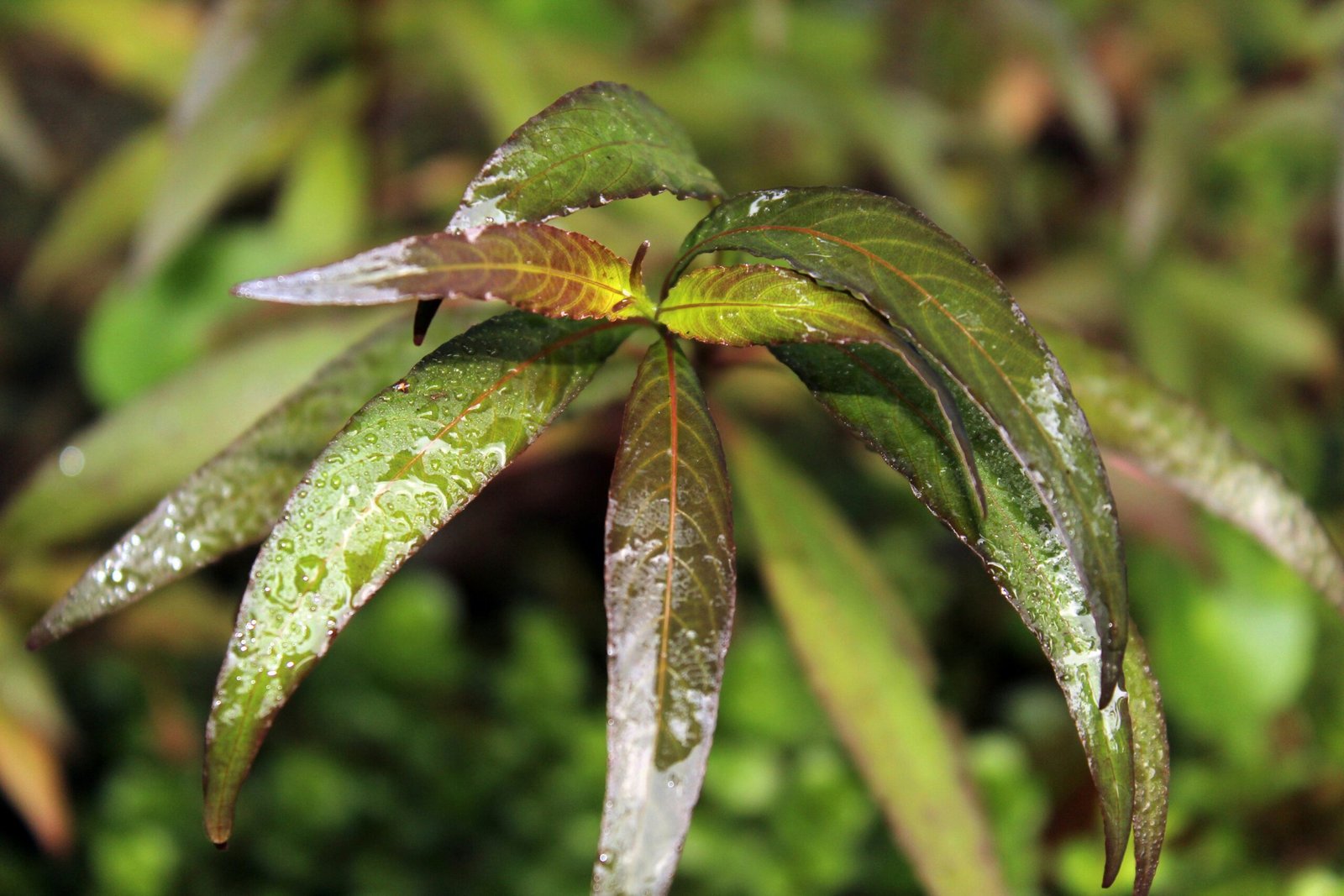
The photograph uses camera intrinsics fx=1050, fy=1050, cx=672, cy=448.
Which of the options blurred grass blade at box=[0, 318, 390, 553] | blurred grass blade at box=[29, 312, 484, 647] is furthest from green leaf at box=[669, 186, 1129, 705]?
blurred grass blade at box=[0, 318, 390, 553]

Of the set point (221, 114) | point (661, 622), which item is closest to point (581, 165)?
point (661, 622)

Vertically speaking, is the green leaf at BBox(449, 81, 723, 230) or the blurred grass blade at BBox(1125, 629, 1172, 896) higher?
the green leaf at BBox(449, 81, 723, 230)

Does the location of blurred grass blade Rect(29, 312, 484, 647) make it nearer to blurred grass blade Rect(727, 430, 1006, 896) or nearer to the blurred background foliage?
the blurred background foliage

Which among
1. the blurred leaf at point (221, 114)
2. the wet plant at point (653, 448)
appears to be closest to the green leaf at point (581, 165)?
the wet plant at point (653, 448)

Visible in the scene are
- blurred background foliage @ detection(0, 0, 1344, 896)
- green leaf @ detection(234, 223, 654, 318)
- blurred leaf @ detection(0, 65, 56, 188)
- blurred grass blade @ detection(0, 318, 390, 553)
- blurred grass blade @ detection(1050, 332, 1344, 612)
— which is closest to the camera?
green leaf @ detection(234, 223, 654, 318)

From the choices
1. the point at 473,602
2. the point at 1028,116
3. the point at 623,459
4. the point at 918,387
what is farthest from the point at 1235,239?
the point at 623,459

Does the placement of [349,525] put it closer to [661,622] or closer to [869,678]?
[661,622]
